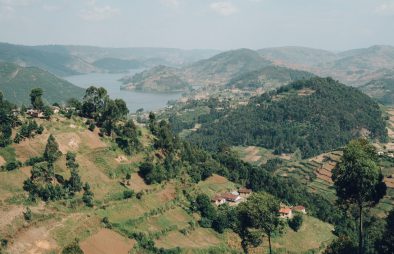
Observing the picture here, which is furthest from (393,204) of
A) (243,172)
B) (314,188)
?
(243,172)

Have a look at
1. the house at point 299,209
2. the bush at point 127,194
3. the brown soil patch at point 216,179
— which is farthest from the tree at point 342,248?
the brown soil patch at point 216,179

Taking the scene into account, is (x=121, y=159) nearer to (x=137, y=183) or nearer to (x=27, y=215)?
(x=137, y=183)

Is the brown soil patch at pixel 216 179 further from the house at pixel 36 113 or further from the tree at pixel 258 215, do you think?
the house at pixel 36 113

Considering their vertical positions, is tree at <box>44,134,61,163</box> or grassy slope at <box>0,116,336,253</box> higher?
tree at <box>44,134,61,163</box>

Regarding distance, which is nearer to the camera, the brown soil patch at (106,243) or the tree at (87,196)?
the brown soil patch at (106,243)

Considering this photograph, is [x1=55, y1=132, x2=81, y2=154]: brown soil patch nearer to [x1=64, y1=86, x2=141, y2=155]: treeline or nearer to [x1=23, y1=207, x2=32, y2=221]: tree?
[x1=64, y1=86, x2=141, y2=155]: treeline

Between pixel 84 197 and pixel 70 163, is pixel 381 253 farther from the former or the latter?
pixel 70 163

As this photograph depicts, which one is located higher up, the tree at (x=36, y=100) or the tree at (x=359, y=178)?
the tree at (x=36, y=100)

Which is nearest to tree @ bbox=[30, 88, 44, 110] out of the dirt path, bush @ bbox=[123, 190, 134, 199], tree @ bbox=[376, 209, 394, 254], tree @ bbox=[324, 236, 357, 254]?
bush @ bbox=[123, 190, 134, 199]
